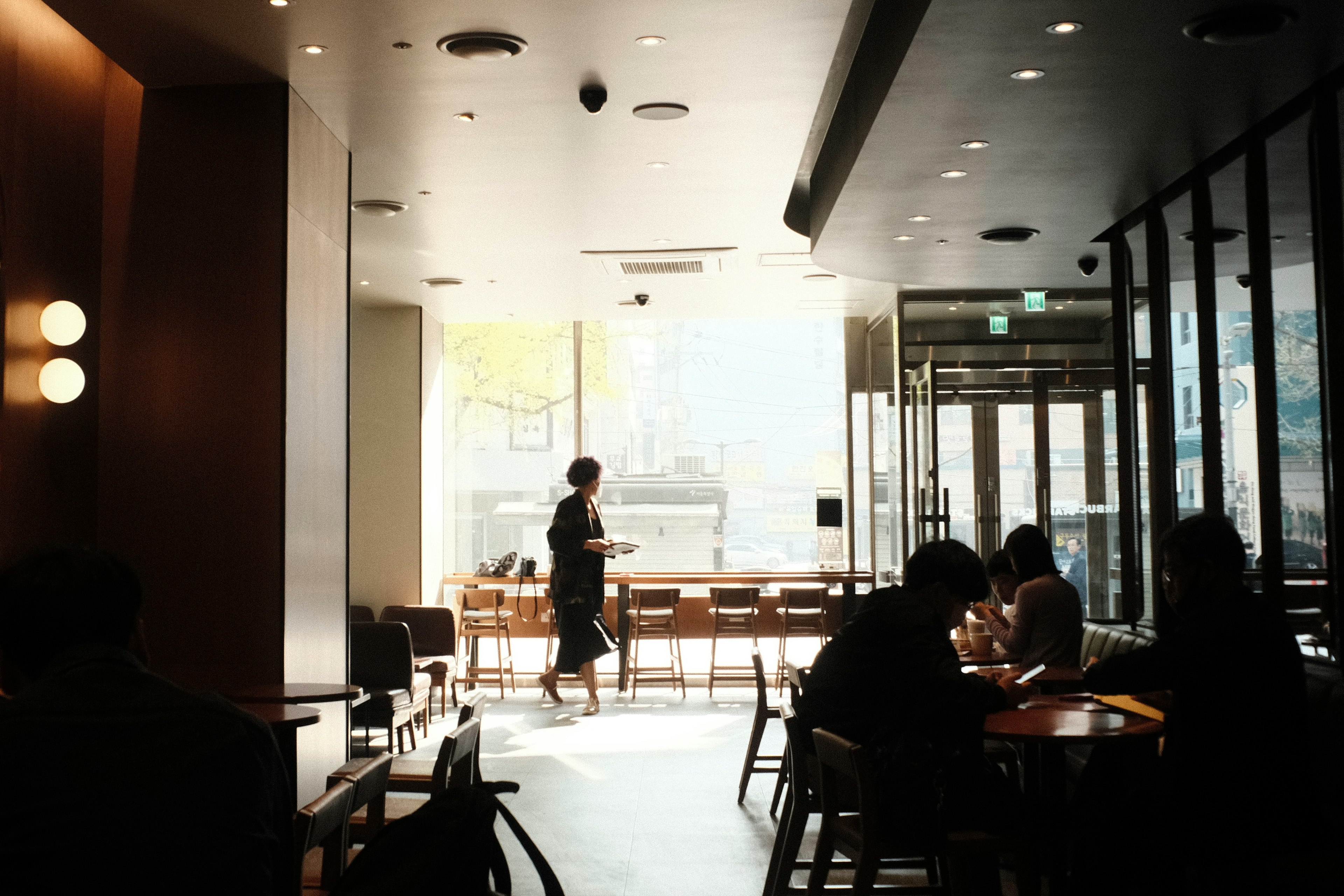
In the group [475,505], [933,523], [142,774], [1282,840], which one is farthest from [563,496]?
[142,774]

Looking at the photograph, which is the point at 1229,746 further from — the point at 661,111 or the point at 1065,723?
the point at 661,111

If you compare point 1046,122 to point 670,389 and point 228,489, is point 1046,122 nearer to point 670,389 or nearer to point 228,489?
point 228,489

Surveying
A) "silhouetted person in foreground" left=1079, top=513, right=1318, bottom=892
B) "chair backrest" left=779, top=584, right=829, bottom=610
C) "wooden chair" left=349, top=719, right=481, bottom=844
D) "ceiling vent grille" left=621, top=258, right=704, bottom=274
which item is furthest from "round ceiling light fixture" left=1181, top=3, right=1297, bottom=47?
"chair backrest" left=779, top=584, right=829, bottom=610

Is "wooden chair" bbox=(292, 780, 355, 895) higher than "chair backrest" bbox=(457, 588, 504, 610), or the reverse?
"wooden chair" bbox=(292, 780, 355, 895)

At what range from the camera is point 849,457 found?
10867mm

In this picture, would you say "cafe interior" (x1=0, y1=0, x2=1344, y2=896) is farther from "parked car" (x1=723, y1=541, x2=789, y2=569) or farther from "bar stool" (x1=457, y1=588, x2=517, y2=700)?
"parked car" (x1=723, y1=541, x2=789, y2=569)

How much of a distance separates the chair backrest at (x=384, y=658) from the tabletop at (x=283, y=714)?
2914 millimetres

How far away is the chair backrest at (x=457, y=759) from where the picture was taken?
7.43 feet

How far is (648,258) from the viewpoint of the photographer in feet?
25.6

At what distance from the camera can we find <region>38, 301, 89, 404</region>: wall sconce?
160 inches

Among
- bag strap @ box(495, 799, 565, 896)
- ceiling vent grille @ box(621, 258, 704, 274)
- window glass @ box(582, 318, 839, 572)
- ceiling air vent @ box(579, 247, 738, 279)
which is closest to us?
bag strap @ box(495, 799, 565, 896)

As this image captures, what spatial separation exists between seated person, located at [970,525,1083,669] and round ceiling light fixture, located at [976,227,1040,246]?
81.8 inches

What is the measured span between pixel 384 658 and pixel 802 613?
3659 mm

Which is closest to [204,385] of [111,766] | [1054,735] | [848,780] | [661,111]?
[661,111]
